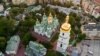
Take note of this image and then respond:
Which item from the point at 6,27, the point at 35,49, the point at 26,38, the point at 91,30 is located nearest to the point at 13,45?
the point at 26,38

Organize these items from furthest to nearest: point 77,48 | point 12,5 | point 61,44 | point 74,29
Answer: point 12,5
point 74,29
point 77,48
point 61,44

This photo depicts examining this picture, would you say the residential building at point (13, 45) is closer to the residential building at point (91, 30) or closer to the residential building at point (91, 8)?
the residential building at point (91, 30)

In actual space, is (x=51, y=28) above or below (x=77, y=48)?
above

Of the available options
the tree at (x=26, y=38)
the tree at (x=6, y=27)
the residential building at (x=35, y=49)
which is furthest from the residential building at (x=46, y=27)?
the tree at (x=6, y=27)

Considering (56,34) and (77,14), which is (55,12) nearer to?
(77,14)

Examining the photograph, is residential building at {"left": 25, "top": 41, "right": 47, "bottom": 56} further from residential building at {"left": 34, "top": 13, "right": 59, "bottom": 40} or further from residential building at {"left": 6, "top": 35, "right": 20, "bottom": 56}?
residential building at {"left": 34, "top": 13, "right": 59, "bottom": 40}

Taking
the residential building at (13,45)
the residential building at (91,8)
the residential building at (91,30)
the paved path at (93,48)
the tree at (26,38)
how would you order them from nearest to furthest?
the residential building at (13,45) → the tree at (26,38) → the paved path at (93,48) → the residential building at (91,30) → the residential building at (91,8)

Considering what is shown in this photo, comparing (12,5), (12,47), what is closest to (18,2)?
(12,5)
